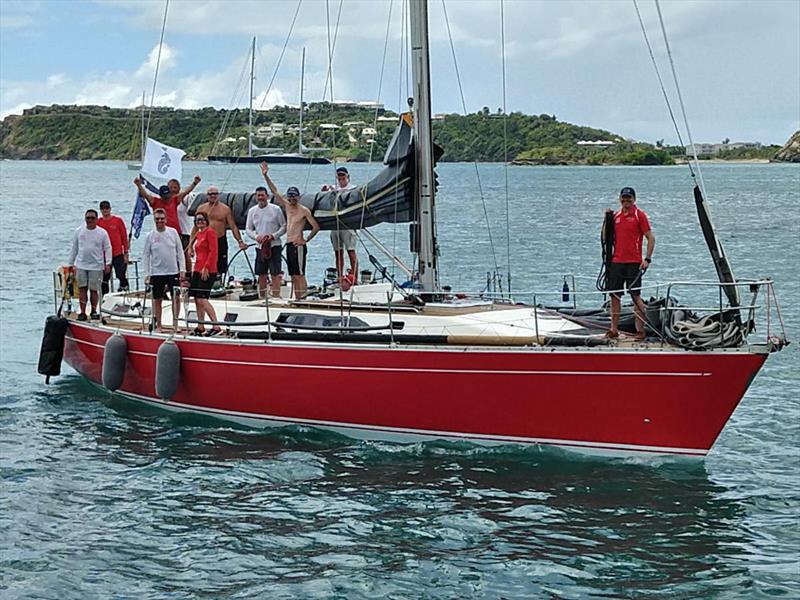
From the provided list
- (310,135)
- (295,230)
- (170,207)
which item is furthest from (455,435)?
(310,135)

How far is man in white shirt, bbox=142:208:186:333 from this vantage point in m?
15.0

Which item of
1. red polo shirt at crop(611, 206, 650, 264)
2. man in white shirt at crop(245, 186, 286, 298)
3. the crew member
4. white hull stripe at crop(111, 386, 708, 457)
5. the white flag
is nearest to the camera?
white hull stripe at crop(111, 386, 708, 457)

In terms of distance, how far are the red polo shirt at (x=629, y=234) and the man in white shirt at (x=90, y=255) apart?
25.5 ft

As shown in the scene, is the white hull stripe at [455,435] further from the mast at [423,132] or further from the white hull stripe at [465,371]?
the mast at [423,132]

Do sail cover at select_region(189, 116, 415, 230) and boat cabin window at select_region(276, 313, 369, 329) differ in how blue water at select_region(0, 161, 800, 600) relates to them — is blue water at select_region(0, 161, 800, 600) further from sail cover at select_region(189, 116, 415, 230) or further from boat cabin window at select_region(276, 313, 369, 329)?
sail cover at select_region(189, 116, 415, 230)

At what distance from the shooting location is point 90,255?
1659 centimetres

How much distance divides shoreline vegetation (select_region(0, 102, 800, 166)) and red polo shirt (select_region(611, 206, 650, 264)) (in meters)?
5.76

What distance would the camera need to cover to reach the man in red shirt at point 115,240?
57.4ft

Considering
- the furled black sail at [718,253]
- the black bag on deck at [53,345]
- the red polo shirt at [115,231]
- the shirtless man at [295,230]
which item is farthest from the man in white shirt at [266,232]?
the furled black sail at [718,253]

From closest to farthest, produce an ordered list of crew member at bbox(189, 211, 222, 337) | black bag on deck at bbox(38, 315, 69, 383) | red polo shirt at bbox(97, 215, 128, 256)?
1. crew member at bbox(189, 211, 222, 337)
2. black bag on deck at bbox(38, 315, 69, 383)
3. red polo shirt at bbox(97, 215, 128, 256)

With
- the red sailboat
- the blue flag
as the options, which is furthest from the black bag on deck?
the blue flag

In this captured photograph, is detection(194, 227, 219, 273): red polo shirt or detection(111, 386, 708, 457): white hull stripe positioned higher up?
detection(194, 227, 219, 273): red polo shirt

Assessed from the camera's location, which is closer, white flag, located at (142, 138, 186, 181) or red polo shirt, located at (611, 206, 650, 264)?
red polo shirt, located at (611, 206, 650, 264)

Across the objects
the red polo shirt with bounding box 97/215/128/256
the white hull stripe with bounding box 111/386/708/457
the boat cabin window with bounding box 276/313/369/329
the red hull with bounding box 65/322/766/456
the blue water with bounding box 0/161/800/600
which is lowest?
the blue water with bounding box 0/161/800/600
